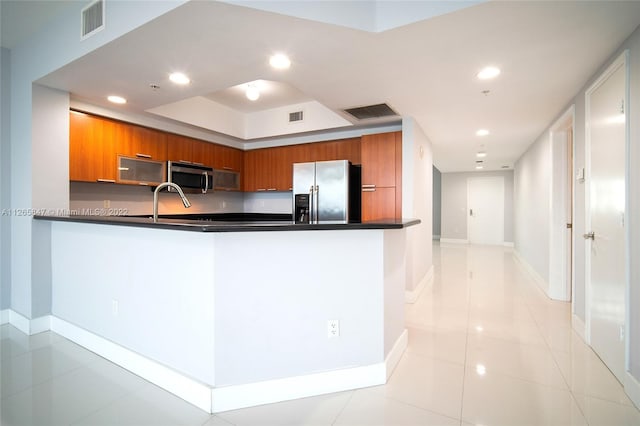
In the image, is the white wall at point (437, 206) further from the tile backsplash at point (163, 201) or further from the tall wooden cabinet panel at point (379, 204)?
the tall wooden cabinet panel at point (379, 204)

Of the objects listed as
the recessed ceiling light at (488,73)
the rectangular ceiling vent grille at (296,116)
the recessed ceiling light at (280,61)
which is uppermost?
the rectangular ceiling vent grille at (296,116)

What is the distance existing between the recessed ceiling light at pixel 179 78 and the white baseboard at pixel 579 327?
13.8ft

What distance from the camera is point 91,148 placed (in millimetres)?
3426

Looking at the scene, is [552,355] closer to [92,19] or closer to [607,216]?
[607,216]

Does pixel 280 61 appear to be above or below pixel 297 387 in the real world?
above

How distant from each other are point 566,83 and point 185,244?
3.45m

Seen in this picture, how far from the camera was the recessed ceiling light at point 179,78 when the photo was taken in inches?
105

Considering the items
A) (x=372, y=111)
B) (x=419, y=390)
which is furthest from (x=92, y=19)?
(x=419, y=390)

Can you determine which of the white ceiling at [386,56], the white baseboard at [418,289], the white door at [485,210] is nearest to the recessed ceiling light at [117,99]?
the white ceiling at [386,56]

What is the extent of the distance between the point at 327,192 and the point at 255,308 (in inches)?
108

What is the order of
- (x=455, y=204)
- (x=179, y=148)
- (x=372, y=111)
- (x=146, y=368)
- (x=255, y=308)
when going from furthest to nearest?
(x=455, y=204) < (x=179, y=148) < (x=372, y=111) < (x=146, y=368) < (x=255, y=308)

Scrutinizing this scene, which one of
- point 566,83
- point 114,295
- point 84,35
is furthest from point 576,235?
point 84,35

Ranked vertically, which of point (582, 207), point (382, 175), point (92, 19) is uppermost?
point (92, 19)

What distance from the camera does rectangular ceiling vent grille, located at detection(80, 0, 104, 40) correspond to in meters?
2.24
